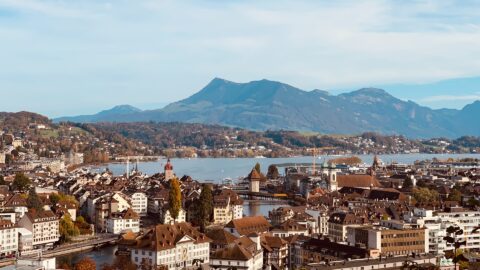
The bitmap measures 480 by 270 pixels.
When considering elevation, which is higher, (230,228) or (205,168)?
(230,228)

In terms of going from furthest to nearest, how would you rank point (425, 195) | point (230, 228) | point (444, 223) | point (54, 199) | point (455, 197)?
point (425, 195) < point (455, 197) < point (54, 199) < point (230, 228) < point (444, 223)

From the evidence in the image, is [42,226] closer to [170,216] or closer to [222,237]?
[170,216]

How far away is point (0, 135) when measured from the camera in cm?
8762

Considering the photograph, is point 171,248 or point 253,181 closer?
point 171,248

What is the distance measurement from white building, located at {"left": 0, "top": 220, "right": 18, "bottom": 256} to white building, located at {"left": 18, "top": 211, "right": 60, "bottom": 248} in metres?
1.06

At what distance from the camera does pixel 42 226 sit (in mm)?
27641

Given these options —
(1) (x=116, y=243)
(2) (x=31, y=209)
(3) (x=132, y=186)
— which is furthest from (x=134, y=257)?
(3) (x=132, y=186)

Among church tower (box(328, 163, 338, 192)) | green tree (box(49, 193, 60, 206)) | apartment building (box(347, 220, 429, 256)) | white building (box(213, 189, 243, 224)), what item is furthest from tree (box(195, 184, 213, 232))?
church tower (box(328, 163, 338, 192))

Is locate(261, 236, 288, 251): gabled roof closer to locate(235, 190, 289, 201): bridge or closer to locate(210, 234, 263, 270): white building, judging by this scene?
locate(210, 234, 263, 270): white building

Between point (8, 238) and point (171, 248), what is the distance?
7.46m

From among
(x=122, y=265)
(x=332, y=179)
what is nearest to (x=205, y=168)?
(x=332, y=179)

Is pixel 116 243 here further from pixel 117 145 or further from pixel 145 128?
pixel 145 128

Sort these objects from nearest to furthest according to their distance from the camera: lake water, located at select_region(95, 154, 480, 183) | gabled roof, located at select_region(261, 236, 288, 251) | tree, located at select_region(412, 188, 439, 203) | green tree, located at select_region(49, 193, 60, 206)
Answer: gabled roof, located at select_region(261, 236, 288, 251) → green tree, located at select_region(49, 193, 60, 206) → tree, located at select_region(412, 188, 439, 203) → lake water, located at select_region(95, 154, 480, 183)

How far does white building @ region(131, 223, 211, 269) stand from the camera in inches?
832
